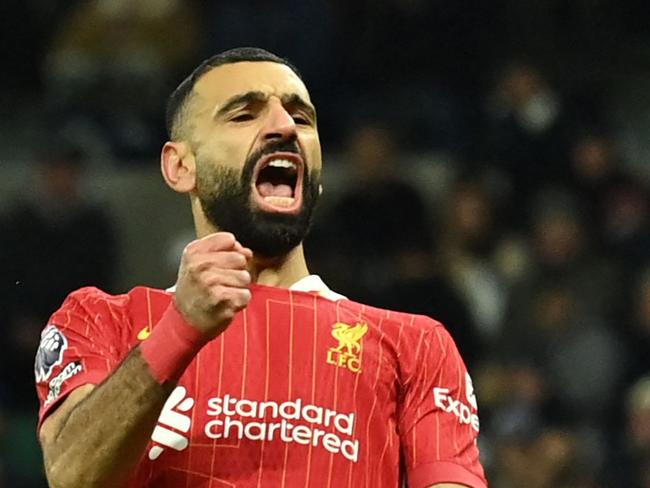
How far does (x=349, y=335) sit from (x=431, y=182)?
5366mm

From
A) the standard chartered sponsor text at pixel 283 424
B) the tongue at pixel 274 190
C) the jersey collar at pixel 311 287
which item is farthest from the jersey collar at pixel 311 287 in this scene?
the standard chartered sponsor text at pixel 283 424

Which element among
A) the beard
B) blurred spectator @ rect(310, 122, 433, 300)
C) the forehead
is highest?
the forehead

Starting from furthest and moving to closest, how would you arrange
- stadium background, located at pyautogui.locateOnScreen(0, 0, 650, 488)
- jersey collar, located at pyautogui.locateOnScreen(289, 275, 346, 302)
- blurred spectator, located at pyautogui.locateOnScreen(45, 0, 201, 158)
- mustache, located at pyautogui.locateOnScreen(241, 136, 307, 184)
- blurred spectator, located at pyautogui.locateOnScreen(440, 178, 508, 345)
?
blurred spectator, located at pyautogui.locateOnScreen(45, 0, 201, 158) → blurred spectator, located at pyautogui.locateOnScreen(440, 178, 508, 345) → stadium background, located at pyautogui.locateOnScreen(0, 0, 650, 488) → jersey collar, located at pyautogui.locateOnScreen(289, 275, 346, 302) → mustache, located at pyautogui.locateOnScreen(241, 136, 307, 184)

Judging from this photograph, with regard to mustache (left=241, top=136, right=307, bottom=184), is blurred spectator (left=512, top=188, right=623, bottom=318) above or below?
below

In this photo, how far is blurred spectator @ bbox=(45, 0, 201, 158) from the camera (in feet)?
28.9

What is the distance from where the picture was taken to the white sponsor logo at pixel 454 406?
131 inches

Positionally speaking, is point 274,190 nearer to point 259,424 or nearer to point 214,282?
point 259,424

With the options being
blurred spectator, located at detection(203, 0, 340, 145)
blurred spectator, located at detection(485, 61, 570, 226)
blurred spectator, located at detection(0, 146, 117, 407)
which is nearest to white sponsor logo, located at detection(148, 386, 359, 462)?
blurred spectator, located at detection(0, 146, 117, 407)

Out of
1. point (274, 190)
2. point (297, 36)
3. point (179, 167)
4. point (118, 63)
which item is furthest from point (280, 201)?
point (118, 63)

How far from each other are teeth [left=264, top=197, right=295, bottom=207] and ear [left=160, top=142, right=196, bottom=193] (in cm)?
23

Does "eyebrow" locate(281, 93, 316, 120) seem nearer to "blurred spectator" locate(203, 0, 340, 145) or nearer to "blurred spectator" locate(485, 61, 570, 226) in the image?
"blurred spectator" locate(485, 61, 570, 226)

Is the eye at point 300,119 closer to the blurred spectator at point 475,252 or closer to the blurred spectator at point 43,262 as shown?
the blurred spectator at point 43,262

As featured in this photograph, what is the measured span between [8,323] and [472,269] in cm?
237

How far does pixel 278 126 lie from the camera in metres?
3.41
